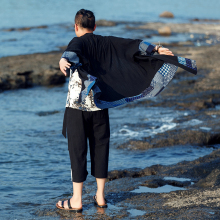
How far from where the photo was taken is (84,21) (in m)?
3.20

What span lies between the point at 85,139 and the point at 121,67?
69 centimetres

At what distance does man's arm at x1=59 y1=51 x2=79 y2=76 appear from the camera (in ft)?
9.65

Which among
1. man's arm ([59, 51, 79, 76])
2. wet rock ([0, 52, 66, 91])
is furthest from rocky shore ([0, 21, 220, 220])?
wet rock ([0, 52, 66, 91])

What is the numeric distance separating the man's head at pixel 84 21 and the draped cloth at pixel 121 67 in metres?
0.06

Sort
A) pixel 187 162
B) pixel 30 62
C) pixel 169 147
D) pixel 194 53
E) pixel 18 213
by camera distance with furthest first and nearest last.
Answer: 1. pixel 194 53
2. pixel 30 62
3. pixel 169 147
4. pixel 187 162
5. pixel 18 213

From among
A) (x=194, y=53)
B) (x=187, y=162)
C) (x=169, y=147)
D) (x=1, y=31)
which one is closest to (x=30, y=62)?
(x=194, y=53)

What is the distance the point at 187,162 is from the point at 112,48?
6.76 feet

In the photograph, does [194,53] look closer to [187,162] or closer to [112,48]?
[187,162]

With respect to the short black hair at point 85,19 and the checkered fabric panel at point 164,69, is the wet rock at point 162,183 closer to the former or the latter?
the checkered fabric panel at point 164,69

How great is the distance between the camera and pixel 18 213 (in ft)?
11.4

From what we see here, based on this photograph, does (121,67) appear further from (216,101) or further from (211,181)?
(216,101)

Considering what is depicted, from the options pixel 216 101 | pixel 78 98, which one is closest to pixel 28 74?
pixel 216 101

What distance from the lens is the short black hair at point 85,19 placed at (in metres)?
3.18

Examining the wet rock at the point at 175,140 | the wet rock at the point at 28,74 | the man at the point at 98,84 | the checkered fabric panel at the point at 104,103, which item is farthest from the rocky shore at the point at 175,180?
the wet rock at the point at 28,74
